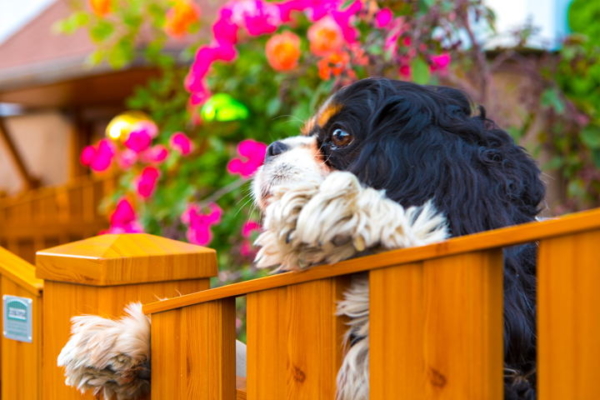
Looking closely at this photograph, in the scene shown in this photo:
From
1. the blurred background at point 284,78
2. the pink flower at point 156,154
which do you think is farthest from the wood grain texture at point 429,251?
the pink flower at point 156,154

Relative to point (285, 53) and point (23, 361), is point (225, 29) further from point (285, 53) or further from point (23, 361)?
point (23, 361)

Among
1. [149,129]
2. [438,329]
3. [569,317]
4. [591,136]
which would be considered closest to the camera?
[569,317]

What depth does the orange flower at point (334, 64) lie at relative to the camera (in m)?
3.05

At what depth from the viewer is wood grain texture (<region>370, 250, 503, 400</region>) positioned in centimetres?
94

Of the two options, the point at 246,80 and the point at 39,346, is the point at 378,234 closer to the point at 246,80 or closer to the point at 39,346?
the point at 39,346

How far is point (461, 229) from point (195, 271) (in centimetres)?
65

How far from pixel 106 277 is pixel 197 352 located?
1.02 ft

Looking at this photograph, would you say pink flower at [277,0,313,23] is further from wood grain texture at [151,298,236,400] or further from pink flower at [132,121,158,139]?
wood grain texture at [151,298,236,400]

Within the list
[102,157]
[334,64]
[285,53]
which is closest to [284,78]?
[285,53]

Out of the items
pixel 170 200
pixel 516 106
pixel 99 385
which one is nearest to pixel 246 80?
pixel 170 200

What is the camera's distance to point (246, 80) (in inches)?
158

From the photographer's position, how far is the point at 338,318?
113cm

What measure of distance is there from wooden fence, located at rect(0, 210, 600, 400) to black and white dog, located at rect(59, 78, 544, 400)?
0.05 m

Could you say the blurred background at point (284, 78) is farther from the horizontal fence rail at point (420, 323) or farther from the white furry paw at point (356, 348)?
the white furry paw at point (356, 348)
